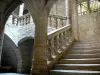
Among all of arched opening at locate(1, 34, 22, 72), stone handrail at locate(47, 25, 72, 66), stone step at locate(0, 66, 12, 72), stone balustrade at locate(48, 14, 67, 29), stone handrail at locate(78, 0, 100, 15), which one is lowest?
stone step at locate(0, 66, 12, 72)

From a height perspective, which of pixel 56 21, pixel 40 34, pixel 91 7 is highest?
pixel 91 7

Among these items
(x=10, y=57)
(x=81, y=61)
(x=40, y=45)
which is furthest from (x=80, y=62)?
(x=10, y=57)

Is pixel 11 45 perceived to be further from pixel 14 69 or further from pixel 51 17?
pixel 51 17

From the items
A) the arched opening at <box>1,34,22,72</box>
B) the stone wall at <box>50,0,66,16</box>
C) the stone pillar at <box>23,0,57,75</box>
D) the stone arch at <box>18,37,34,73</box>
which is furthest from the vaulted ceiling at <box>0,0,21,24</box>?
the stone wall at <box>50,0,66,16</box>

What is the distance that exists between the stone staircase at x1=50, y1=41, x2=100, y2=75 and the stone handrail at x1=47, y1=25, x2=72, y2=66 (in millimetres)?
191

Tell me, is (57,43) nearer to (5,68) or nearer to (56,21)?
(56,21)

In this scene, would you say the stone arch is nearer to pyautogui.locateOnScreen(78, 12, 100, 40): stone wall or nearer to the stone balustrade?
the stone balustrade

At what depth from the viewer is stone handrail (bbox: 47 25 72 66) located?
391 centimetres

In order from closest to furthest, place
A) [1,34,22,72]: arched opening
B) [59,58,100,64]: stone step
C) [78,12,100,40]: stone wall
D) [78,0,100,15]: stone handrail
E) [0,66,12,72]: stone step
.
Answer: [59,58,100,64]: stone step < [1,34,22,72]: arched opening < [0,66,12,72]: stone step < [78,12,100,40]: stone wall < [78,0,100,15]: stone handrail

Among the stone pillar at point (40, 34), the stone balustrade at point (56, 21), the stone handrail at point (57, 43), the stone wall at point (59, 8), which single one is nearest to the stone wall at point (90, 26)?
the stone wall at point (59, 8)

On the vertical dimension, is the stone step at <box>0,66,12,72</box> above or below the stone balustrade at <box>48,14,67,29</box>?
below

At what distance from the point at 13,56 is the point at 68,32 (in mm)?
5719

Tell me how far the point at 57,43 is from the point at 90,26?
661cm

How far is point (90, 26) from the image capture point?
10.4 metres
